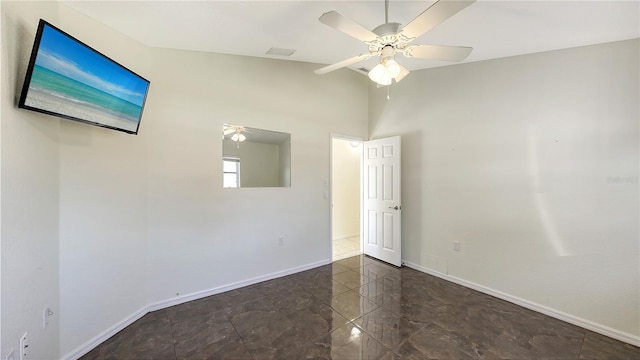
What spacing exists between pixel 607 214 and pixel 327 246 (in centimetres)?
299

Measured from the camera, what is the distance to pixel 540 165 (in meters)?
2.33

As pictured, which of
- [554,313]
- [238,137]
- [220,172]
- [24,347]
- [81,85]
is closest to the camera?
[24,347]

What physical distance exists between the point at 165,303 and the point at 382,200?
311cm

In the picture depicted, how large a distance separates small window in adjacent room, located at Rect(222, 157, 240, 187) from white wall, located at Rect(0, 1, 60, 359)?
133 cm

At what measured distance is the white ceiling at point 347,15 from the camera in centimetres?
161

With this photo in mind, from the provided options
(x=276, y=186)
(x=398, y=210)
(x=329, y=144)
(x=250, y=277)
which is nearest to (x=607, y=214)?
(x=398, y=210)

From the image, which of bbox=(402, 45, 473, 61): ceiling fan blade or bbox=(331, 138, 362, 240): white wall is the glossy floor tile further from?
bbox=(402, 45, 473, 61): ceiling fan blade

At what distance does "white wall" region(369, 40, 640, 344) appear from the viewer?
1941 mm

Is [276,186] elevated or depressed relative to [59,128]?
depressed

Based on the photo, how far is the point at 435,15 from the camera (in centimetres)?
124

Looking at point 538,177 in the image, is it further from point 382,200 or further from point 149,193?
point 149,193

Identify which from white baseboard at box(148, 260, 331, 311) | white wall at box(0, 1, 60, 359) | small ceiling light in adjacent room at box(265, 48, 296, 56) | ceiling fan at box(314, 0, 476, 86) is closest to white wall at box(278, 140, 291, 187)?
small ceiling light in adjacent room at box(265, 48, 296, 56)

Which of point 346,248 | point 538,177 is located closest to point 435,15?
point 538,177

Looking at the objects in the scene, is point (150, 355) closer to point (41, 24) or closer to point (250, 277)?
point (250, 277)
